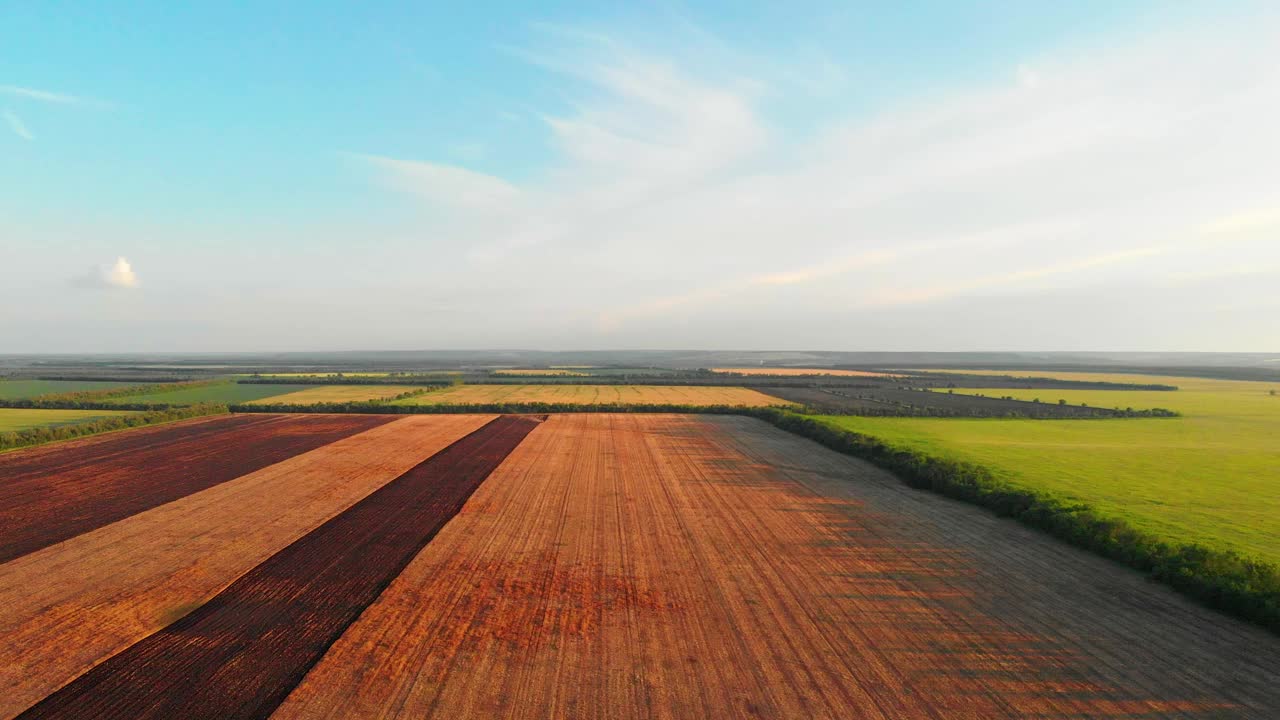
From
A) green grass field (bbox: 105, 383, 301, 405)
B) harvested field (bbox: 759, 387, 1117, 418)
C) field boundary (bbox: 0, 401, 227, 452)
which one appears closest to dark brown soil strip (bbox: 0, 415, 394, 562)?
field boundary (bbox: 0, 401, 227, 452)

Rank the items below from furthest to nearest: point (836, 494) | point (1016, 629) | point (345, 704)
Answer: point (836, 494)
point (1016, 629)
point (345, 704)

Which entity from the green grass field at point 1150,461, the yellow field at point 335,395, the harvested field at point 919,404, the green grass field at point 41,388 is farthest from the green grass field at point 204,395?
the green grass field at point 1150,461

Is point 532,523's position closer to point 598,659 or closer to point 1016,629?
point 598,659

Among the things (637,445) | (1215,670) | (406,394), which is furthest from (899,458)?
(406,394)

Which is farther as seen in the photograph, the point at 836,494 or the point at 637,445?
the point at 637,445

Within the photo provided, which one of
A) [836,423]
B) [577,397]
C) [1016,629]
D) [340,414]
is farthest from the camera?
[577,397]

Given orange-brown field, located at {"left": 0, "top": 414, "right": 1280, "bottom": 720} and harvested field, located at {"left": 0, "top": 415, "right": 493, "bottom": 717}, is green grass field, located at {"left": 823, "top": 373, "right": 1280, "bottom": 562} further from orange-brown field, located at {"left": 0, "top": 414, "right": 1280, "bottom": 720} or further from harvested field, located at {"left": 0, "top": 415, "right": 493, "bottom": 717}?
harvested field, located at {"left": 0, "top": 415, "right": 493, "bottom": 717}

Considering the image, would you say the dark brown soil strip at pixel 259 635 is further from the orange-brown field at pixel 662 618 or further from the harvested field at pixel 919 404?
the harvested field at pixel 919 404
